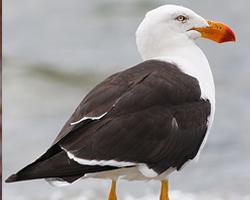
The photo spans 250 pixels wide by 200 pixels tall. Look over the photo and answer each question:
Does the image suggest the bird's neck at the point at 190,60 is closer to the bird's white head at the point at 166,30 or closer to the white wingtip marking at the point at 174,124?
the bird's white head at the point at 166,30

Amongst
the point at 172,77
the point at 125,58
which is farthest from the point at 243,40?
the point at 172,77

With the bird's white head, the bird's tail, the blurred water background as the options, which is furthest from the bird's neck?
the blurred water background

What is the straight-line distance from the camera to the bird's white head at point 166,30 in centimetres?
573

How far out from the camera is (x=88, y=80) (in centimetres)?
950

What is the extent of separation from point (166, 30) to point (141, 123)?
0.81 metres

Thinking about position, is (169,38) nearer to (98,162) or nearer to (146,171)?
(146,171)

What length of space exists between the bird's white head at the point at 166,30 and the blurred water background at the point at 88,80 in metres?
1.64

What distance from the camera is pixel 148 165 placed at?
512cm

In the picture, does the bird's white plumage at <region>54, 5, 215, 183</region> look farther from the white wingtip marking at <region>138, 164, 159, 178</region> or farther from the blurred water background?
the blurred water background

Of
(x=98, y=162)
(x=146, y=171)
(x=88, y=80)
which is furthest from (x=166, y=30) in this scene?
(x=88, y=80)

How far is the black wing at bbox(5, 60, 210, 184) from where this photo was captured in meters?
5.00

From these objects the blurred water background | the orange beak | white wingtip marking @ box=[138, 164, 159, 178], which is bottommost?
the blurred water background

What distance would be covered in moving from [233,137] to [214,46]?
193cm

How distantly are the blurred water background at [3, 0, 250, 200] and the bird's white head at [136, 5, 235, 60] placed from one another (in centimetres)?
164
